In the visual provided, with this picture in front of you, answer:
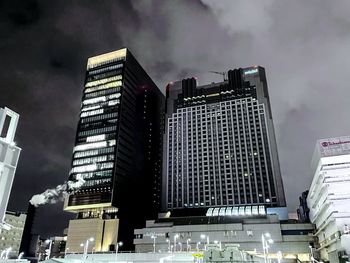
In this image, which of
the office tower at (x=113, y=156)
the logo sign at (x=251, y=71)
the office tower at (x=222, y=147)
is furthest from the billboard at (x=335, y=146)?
the logo sign at (x=251, y=71)

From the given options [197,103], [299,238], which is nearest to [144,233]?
[299,238]

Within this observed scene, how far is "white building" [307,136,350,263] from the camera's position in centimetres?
7081

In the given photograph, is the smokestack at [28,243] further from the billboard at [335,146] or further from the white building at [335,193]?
the billboard at [335,146]

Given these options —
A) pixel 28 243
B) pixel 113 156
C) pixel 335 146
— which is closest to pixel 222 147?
pixel 113 156

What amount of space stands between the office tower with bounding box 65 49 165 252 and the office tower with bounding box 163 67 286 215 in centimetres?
1719

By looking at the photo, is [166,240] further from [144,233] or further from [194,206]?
[194,206]

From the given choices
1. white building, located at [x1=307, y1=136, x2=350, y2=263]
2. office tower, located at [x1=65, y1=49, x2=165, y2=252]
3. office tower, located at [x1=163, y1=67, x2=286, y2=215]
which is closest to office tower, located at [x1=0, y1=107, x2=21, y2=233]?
white building, located at [x1=307, y1=136, x2=350, y2=263]

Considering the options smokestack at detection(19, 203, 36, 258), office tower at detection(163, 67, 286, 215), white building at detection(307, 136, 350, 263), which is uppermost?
office tower at detection(163, 67, 286, 215)

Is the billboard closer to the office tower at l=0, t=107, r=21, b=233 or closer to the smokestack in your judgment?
the office tower at l=0, t=107, r=21, b=233

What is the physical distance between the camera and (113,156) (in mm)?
135125

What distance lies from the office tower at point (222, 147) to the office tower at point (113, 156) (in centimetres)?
1719

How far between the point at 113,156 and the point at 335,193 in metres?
93.4

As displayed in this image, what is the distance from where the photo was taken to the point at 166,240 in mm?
108625

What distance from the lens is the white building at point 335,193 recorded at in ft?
232
